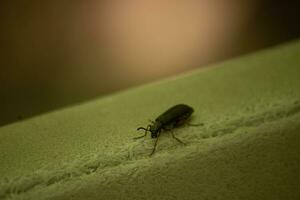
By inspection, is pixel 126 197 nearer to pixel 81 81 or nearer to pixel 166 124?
pixel 166 124

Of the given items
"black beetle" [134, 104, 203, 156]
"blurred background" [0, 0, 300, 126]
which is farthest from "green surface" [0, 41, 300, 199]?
"blurred background" [0, 0, 300, 126]

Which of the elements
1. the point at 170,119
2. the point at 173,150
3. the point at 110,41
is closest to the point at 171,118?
the point at 170,119

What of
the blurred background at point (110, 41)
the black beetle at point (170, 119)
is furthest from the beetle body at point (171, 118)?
the blurred background at point (110, 41)

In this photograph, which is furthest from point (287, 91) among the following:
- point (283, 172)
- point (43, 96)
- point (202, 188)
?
point (43, 96)

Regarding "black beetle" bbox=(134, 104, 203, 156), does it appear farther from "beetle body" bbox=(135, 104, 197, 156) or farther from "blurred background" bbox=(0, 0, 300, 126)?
"blurred background" bbox=(0, 0, 300, 126)

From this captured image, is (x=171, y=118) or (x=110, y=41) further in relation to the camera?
(x=110, y=41)

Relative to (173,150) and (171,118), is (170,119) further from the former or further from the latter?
(173,150)

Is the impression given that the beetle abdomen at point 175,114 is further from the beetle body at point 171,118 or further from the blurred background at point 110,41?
the blurred background at point 110,41
